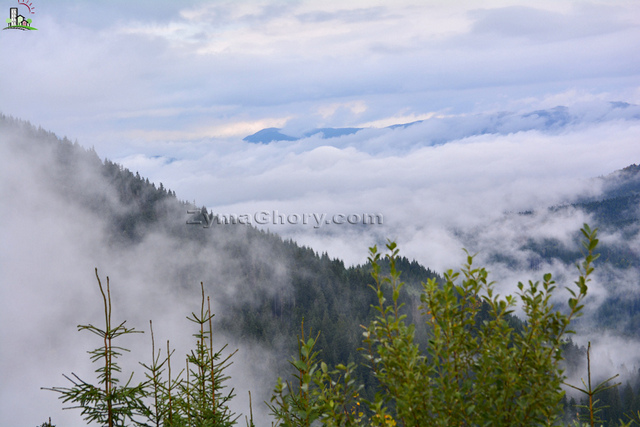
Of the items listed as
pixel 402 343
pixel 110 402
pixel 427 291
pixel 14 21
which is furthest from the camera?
pixel 14 21

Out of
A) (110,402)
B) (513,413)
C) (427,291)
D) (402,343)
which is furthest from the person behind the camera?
(110,402)

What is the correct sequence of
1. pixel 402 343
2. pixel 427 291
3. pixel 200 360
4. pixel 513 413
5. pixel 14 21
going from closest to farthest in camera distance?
pixel 513 413 → pixel 402 343 → pixel 427 291 → pixel 200 360 → pixel 14 21

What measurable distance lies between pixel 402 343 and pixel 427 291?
73cm

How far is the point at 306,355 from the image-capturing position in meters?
5.23

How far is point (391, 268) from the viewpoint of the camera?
17.7 feet

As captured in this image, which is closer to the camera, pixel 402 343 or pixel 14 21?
pixel 402 343

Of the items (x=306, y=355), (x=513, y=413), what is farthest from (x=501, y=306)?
(x=306, y=355)

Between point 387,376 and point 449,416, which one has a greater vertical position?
point 387,376

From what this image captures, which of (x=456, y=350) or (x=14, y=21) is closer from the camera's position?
(x=456, y=350)

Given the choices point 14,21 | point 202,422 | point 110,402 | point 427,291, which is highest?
point 14,21

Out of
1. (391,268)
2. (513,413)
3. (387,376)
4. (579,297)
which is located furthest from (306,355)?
(579,297)

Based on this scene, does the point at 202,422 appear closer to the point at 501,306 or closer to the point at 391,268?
the point at 391,268

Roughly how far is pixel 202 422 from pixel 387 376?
5.14 metres

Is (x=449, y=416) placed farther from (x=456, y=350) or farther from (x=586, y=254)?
(x=586, y=254)
